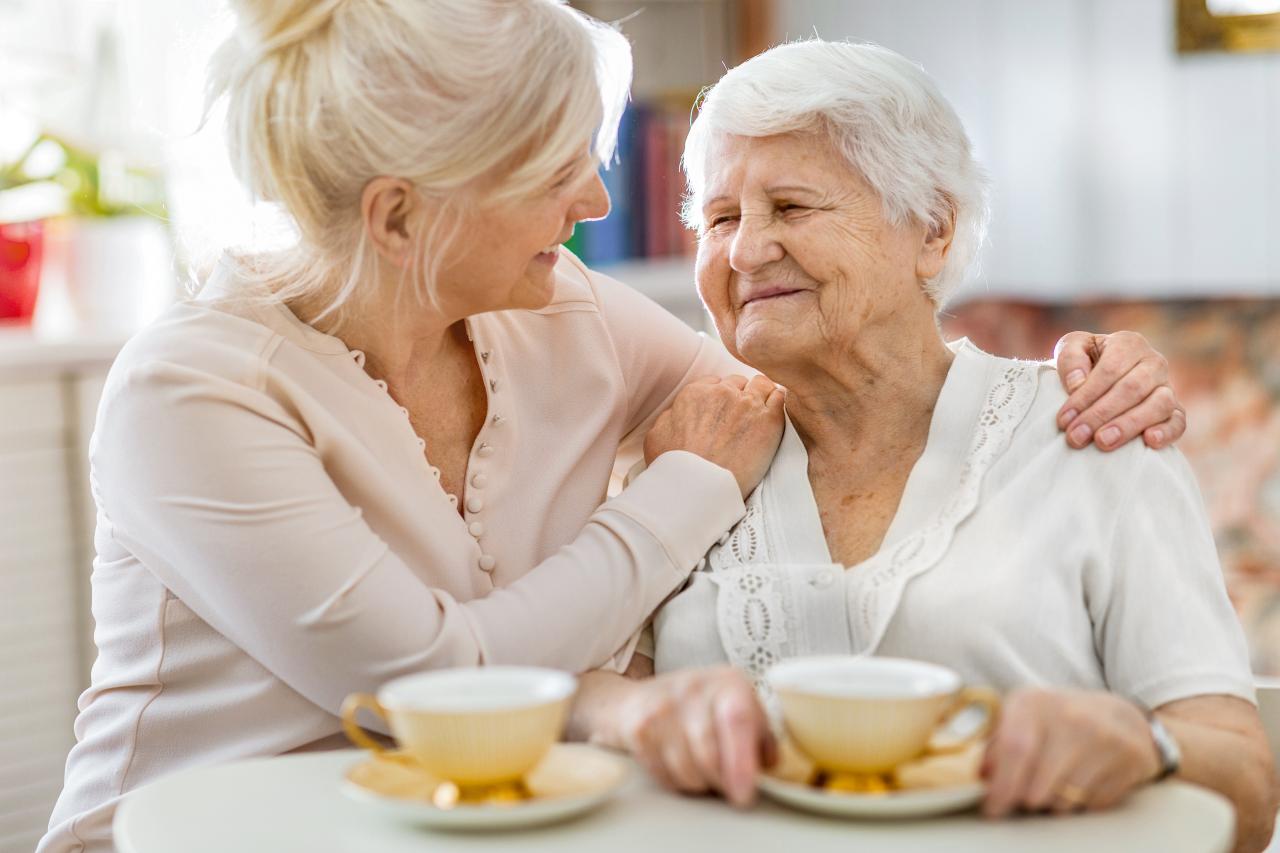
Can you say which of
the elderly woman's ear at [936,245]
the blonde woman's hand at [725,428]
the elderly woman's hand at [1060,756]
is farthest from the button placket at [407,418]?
the elderly woman's hand at [1060,756]

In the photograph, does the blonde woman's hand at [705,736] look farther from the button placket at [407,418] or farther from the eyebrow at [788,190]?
the eyebrow at [788,190]

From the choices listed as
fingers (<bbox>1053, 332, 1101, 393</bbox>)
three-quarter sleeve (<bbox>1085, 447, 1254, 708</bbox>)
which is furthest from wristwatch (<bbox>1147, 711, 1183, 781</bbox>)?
fingers (<bbox>1053, 332, 1101, 393</bbox>)

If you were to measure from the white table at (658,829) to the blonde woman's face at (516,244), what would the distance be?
1.74 feet

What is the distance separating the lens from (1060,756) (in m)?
0.92

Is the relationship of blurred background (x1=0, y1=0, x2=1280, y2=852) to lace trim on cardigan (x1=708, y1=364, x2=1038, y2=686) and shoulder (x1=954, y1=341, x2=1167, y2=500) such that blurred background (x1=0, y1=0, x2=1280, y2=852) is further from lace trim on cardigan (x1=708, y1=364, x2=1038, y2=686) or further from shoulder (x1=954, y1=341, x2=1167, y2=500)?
shoulder (x1=954, y1=341, x2=1167, y2=500)

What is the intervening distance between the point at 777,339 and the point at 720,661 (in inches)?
13.1

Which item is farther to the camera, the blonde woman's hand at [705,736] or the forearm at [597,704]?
the forearm at [597,704]

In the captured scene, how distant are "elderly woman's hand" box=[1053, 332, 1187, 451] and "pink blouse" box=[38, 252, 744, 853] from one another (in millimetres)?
342

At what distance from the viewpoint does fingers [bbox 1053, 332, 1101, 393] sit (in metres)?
1.41

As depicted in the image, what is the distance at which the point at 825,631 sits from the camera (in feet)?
4.54

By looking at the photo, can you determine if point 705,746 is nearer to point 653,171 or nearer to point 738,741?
point 738,741

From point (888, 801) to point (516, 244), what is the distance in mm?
672

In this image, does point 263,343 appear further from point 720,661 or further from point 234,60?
point 720,661

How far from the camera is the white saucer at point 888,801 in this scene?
901 millimetres
